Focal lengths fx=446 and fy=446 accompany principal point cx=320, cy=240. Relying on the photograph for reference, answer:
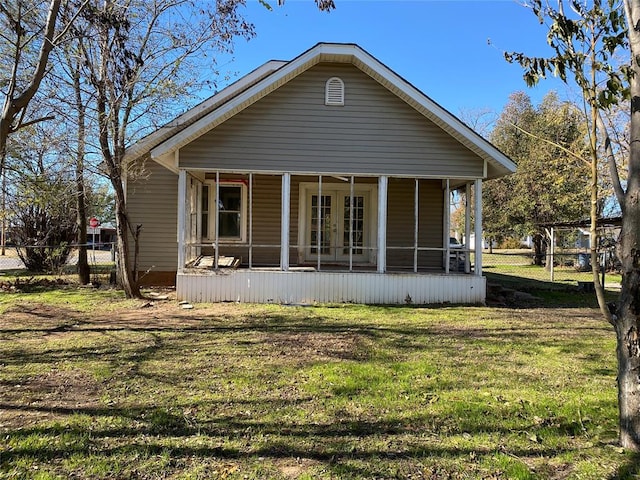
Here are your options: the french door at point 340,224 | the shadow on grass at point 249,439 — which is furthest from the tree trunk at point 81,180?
the shadow on grass at point 249,439

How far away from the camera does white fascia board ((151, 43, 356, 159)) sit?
9.64 meters

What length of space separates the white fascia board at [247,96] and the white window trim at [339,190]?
336 centimetres

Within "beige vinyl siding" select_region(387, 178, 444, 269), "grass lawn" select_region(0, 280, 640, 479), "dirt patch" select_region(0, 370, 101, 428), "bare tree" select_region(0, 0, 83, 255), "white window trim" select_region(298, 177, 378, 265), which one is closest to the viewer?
"grass lawn" select_region(0, 280, 640, 479)

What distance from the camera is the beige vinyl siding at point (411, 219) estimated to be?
1293 cm

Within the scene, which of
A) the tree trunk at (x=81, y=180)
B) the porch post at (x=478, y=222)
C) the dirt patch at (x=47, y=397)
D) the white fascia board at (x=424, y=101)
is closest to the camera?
the dirt patch at (x=47, y=397)

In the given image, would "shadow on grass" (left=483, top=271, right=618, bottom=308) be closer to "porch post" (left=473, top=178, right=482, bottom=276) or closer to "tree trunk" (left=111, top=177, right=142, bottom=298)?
"porch post" (left=473, top=178, right=482, bottom=276)

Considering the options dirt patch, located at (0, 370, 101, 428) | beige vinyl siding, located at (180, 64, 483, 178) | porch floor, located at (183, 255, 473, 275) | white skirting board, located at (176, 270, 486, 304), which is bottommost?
dirt patch, located at (0, 370, 101, 428)

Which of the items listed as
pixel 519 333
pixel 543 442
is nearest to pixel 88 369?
pixel 543 442

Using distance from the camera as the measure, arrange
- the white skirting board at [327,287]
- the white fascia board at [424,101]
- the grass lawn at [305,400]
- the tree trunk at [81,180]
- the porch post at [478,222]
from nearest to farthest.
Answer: the grass lawn at [305,400] < the tree trunk at [81,180] < the white fascia board at [424,101] < the white skirting board at [327,287] < the porch post at [478,222]

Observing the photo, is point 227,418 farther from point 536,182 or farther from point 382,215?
point 536,182

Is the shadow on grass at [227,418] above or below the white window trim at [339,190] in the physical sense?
below

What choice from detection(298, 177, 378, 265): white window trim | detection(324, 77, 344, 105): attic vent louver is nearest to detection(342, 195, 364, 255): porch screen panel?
detection(298, 177, 378, 265): white window trim

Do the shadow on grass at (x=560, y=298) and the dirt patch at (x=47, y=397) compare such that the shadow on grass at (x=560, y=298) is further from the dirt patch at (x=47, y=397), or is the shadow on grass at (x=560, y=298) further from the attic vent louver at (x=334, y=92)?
the dirt patch at (x=47, y=397)

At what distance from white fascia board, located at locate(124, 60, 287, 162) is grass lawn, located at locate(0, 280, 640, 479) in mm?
5254
